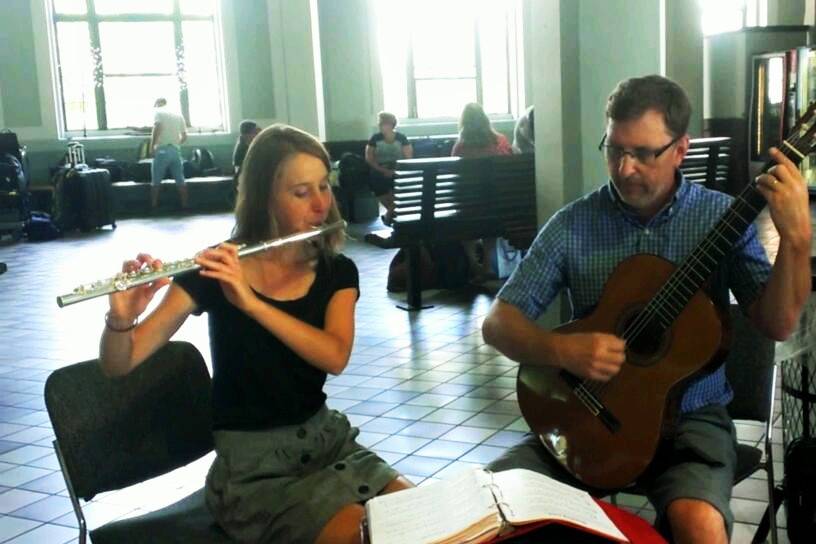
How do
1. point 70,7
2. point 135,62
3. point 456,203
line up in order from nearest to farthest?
point 456,203 → point 70,7 → point 135,62

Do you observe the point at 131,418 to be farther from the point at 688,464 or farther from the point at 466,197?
the point at 466,197

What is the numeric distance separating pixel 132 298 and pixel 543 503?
0.91 meters

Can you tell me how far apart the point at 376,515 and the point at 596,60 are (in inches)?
133

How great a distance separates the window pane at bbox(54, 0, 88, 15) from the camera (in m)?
13.9

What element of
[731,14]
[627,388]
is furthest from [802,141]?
[731,14]

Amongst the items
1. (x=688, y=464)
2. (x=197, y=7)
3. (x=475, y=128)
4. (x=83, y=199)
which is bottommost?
(x=83, y=199)

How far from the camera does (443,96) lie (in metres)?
15.5

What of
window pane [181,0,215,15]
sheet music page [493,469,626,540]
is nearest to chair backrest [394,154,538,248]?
sheet music page [493,469,626,540]

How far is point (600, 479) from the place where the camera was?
1899mm

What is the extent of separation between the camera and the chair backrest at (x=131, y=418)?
1.92 m

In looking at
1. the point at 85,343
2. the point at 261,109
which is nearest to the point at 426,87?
→ the point at 261,109

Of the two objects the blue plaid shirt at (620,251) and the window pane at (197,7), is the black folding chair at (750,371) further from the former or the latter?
the window pane at (197,7)

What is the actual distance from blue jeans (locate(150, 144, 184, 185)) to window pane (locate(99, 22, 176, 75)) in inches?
87.3

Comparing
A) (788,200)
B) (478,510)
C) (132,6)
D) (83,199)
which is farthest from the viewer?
(132,6)
